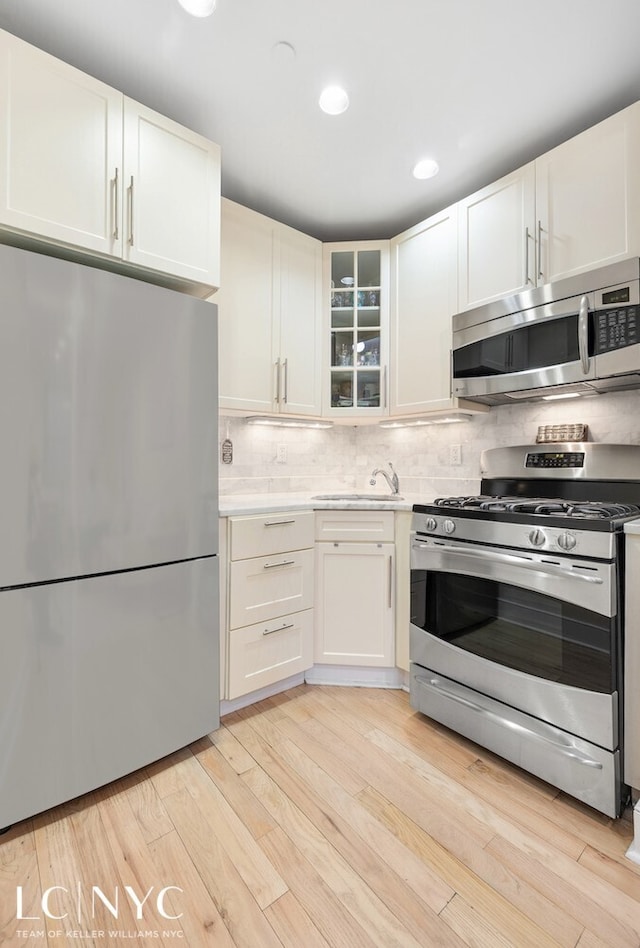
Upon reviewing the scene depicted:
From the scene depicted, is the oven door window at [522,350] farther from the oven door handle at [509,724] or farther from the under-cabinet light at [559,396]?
the oven door handle at [509,724]

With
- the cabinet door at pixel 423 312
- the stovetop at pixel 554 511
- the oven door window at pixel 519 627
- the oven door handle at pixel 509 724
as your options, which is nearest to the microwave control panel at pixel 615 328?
the stovetop at pixel 554 511

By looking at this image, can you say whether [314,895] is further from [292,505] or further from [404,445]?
[404,445]

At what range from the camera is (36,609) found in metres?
1.34

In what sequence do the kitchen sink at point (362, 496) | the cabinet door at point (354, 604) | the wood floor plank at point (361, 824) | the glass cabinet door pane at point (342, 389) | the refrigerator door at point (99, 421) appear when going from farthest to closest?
1. the glass cabinet door pane at point (342, 389)
2. the kitchen sink at point (362, 496)
3. the cabinet door at point (354, 604)
4. the refrigerator door at point (99, 421)
5. the wood floor plank at point (361, 824)

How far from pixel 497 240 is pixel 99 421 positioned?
6.27ft

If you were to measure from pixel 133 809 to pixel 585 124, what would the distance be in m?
3.13

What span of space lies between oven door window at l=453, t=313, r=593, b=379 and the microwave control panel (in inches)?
1.7

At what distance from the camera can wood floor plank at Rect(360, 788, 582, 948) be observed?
107 cm

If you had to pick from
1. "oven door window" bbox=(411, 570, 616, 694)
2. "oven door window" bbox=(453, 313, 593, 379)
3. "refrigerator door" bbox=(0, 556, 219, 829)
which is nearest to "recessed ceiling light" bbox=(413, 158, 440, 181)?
"oven door window" bbox=(453, 313, 593, 379)

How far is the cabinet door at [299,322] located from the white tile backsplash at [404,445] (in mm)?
325

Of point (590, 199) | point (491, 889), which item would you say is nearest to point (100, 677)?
point (491, 889)

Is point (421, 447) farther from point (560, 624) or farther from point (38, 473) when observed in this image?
point (38, 473)

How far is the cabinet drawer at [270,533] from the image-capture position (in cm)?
192

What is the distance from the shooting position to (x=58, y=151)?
1.48m
